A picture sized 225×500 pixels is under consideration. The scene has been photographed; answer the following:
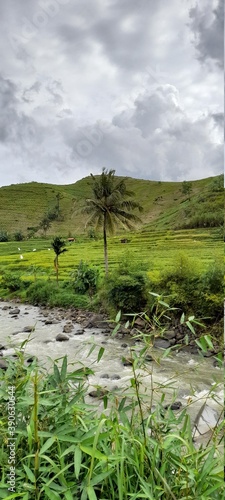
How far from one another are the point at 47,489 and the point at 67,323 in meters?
17.1

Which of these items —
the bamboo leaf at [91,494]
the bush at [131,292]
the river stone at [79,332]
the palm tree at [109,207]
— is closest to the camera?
the bamboo leaf at [91,494]

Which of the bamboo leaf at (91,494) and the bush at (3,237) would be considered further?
the bush at (3,237)

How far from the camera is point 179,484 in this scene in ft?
5.74

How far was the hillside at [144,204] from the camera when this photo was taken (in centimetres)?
6075

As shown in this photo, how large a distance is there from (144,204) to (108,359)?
92.2m

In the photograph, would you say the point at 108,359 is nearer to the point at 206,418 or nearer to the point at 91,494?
the point at 206,418

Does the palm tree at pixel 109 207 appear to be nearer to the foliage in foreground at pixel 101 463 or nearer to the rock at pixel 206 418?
the rock at pixel 206 418

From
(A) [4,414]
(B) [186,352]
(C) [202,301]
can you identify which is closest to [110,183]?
(C) [202,301]

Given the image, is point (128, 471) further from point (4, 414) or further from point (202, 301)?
point (202, 301)

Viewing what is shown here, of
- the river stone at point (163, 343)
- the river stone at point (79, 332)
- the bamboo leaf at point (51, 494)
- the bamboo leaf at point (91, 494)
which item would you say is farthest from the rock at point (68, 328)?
the bamboo leaf at point (91, 494)

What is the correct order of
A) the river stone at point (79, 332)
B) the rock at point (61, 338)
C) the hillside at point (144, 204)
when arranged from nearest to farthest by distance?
the rock at point (61, 338) → the river stone at point (79, 332) → the hillside at point (144, 204)

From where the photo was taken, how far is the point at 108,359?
12.2 metres

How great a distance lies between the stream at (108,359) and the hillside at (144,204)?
33366 mm

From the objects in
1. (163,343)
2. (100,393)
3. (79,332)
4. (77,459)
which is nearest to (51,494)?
(77,459)
